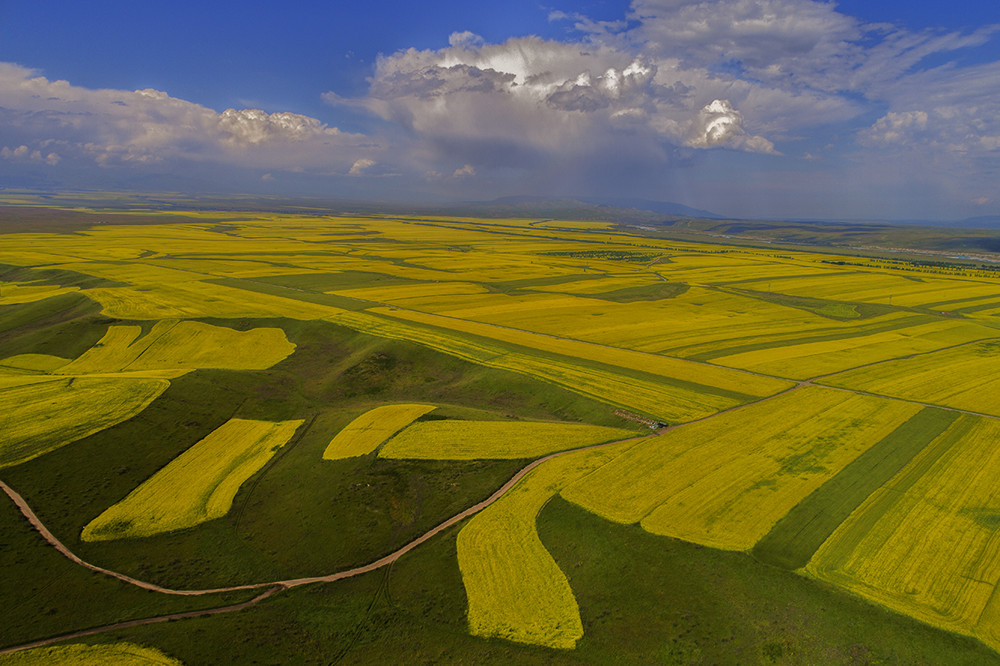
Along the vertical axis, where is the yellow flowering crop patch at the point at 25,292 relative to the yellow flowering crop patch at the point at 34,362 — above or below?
above

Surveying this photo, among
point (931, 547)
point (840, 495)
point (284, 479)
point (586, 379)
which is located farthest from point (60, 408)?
point (931, 547)

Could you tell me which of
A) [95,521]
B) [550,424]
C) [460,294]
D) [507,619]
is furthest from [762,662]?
[460,294]

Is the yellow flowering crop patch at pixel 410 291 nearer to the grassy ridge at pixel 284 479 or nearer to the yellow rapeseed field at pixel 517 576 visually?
the grassy ridge at pixel 284 479

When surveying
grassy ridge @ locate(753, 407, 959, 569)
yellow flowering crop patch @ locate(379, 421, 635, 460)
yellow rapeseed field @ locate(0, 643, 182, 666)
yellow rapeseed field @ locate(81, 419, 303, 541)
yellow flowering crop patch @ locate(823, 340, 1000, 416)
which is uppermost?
yellow flowering crop patch @ locate(823, 340, 1000, 416)

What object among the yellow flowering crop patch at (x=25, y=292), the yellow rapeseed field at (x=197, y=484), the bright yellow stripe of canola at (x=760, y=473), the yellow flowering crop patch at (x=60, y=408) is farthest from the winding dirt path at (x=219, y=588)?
the yellow flowering crop patch at (x=25, y=292)

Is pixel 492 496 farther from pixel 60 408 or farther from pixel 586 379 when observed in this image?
pixel 60 408

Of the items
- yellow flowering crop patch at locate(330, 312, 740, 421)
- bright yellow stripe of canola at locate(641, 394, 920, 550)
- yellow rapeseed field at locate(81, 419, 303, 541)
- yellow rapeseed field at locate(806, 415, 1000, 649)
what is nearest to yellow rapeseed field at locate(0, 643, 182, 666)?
yellow rapeseed field at locate(81, 419, 303, 541)

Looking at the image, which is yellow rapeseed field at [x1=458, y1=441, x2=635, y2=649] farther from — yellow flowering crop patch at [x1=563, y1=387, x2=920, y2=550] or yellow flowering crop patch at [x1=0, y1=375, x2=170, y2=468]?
yellow flowering crop patch at [x1=0, y1=375, x2=170, y2=468]
